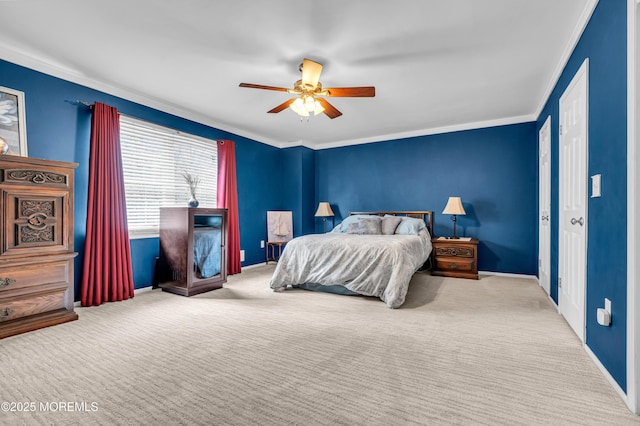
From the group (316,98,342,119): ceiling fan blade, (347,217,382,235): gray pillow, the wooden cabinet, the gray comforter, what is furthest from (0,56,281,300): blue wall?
(347,217,382,235): gray pillow

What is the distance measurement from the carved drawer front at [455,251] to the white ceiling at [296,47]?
2.12 m

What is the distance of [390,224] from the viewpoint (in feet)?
17.1

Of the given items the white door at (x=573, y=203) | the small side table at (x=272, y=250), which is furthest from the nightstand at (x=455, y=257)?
the small side table at (x=272, y=250)

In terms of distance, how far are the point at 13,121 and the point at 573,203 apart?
5.10m

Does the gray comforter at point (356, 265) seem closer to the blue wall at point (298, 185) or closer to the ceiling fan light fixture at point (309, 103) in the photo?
the ceiling fan light fixture at point (309, 103)

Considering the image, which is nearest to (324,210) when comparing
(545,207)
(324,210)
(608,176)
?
(324,210)

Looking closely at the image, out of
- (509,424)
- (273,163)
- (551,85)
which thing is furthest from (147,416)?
(273,163)

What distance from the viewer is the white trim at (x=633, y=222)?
151cm

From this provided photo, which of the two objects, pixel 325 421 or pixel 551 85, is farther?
pixel 551 85

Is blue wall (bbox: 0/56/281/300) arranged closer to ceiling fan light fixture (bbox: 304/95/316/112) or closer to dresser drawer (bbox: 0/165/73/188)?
dresser drawer (bbox: 0/165/73/188)

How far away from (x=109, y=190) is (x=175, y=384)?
264 centimetres

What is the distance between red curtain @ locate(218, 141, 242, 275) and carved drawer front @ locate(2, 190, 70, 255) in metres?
2.32

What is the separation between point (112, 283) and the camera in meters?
3.52

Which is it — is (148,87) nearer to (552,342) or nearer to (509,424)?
(509,424)
